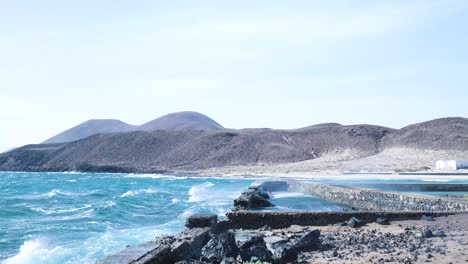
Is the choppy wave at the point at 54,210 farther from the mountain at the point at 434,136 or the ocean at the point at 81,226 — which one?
the mountain at the point at 434,136

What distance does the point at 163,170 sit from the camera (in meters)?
107

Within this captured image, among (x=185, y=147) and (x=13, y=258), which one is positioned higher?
(x=185, y=147)

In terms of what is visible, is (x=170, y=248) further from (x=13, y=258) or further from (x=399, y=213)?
(x=399, y=213)

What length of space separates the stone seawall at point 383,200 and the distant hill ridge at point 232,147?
5303 cm

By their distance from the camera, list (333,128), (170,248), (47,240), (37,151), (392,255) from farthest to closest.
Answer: (37,151)
(333,128)
(47,240)
(392,255)
(170,248)

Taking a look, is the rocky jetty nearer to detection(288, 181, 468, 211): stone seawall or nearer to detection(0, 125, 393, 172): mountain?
detection(288, 181, 468, 211): stone seawall

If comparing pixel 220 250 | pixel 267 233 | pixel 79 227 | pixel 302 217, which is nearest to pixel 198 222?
pixel 267 233

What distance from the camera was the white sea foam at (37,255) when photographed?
54.0 feet

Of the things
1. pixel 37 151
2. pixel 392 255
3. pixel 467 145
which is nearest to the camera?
pixel 392 255

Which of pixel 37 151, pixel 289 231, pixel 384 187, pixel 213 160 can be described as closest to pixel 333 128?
pixel 213 160

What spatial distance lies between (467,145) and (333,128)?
42953 mm

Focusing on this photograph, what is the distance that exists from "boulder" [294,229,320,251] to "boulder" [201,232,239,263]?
1780 mm

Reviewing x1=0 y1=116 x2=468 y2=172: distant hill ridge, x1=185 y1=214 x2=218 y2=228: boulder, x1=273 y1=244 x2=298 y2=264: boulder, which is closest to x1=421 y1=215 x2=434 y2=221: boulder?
x1=185 y1=214 x2=218 y2=228: boulder

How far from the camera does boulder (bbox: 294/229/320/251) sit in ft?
42.8
